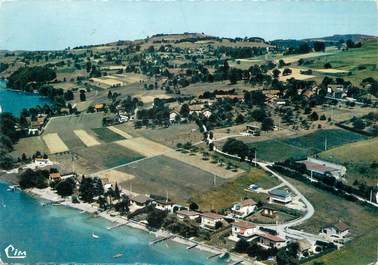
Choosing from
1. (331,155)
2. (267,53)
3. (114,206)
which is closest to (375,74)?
(331,155)

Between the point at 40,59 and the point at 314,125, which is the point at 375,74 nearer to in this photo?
the point at 314,125

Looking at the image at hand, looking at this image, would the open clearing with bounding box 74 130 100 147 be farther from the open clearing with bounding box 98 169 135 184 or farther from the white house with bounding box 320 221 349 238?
the white house with bounding box 320 221 349 238

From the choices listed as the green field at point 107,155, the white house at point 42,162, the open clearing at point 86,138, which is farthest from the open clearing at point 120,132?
the white house at point 42,162

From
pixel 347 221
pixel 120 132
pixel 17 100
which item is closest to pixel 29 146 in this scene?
pixel 120 132

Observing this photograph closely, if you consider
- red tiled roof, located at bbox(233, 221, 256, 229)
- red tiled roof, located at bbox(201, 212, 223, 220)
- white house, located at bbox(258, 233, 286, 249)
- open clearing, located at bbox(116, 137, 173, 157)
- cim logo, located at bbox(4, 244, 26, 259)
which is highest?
open clearing, located at bbox(116, 137, 173, 157)

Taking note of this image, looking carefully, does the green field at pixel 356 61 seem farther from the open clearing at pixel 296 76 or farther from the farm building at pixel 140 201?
the farm building at pixel 140 201

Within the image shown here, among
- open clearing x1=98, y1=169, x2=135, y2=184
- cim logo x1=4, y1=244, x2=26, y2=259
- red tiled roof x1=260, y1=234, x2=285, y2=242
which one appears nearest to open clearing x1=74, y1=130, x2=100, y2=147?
open clearing x1=98, y1=169, x2=135, y2=184
